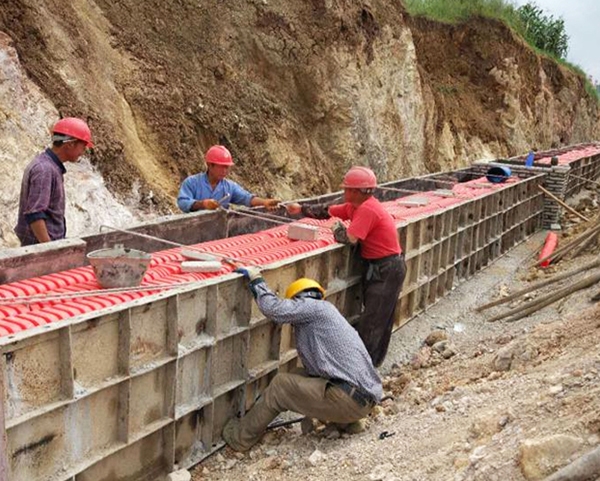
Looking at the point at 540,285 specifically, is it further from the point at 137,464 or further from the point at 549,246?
the point at 137,464

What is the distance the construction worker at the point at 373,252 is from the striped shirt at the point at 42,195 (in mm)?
2977

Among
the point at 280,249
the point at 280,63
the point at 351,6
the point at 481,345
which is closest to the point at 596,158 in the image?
the point at 351,6

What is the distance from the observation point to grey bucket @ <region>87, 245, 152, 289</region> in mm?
5254

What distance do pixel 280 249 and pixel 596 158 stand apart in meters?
21.0

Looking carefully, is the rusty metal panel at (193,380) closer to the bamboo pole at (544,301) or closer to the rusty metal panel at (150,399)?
the rusty metal panel at (150,399)

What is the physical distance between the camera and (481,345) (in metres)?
8.16

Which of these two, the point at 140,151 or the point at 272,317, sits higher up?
the point at 140,151

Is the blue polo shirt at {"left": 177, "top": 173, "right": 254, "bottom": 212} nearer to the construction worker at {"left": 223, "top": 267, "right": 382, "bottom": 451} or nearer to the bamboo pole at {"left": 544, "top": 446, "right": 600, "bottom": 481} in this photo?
the construction worker at {"left": 223, "top": 267, "right": 382, "bottom": 451}

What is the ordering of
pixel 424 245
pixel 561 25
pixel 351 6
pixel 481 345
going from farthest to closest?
pixel 561 25
pixel 351 6
pixel 424 245
pixel 481 345

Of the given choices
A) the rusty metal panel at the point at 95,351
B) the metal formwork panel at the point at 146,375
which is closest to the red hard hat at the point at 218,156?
the metal formwork panel at the point at 146,375

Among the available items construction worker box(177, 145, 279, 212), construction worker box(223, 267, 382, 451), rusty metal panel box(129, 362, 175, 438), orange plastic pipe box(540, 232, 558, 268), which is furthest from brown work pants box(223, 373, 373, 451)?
orange plastic pipe box(540, 232, 558, 268)

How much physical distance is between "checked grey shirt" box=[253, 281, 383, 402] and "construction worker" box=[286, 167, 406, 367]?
6.15ft

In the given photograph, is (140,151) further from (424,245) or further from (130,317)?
(130,317)

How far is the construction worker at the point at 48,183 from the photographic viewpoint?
589 centimetres
